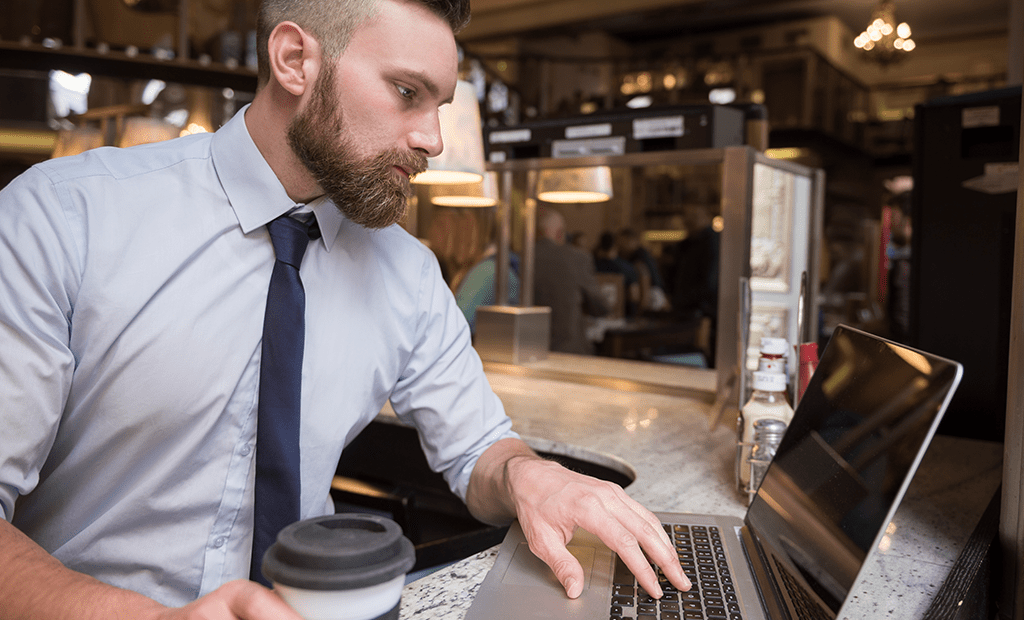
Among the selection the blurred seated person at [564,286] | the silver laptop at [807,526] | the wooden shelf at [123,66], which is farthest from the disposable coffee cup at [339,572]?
the wooden shelf at [123,66]

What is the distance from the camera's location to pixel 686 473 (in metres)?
1.25

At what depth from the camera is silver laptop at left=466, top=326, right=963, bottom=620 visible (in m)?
0.54

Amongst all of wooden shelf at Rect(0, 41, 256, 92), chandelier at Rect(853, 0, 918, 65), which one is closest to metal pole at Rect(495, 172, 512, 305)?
chandelier at Rect(853, 0, 918, 65)

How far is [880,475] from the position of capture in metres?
0.55

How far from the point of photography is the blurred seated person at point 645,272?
20.1ft

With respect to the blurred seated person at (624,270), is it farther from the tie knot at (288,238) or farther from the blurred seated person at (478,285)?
the tie knot at (288,238)

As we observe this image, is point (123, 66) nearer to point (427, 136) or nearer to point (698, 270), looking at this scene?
point (698, 270)

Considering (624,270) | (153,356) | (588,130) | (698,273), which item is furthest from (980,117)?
(624,270)

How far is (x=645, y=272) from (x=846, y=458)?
589cm

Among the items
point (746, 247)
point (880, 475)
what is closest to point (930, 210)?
point (746, 247)

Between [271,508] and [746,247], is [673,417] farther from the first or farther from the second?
[271,508]

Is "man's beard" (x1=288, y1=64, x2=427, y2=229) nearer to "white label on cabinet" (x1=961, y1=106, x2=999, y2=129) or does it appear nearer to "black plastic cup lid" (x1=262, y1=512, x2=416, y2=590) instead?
"black plastic cup lid" (x1=262, y1=512, x2=416, y2=590)

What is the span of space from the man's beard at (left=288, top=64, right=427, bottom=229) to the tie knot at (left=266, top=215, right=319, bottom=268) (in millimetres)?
60

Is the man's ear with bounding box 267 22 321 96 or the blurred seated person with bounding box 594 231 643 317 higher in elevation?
the man's ear with bounding box 267 22 321 96
